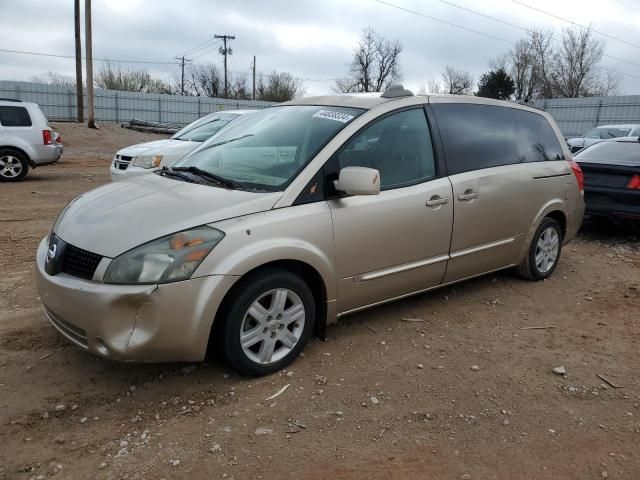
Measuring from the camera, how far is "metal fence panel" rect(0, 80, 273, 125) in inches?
1174

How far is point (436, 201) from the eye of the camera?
4.14m

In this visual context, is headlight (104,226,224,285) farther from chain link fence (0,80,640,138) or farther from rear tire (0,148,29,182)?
chain link fence (0,80,640,138)

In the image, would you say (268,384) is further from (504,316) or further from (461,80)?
(461,80)

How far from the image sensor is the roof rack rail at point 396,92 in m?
4.17

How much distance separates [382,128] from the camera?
3.96 metres

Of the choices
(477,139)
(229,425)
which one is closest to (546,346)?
(477,139)

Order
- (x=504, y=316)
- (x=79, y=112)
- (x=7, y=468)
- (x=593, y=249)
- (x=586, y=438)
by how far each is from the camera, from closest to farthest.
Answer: (x=7, y=468)
(x=586, y=438)
(x=504, y=316)
(x=593, y=249)
(x=79, y=112)

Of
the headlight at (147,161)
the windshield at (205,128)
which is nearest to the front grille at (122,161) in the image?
the headlight at (147,161)

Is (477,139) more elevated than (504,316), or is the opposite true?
(477,139)

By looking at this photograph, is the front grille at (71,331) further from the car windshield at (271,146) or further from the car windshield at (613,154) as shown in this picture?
the car windshield at (613,154)

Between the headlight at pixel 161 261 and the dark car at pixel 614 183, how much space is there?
233 inches

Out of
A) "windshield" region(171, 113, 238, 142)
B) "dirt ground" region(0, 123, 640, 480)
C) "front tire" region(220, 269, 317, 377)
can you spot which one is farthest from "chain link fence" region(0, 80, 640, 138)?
"front tire" region(220, 269, 317, 377)

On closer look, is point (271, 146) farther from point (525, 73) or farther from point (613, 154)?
Result: point (525, 73)

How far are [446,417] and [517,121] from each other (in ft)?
10.4
